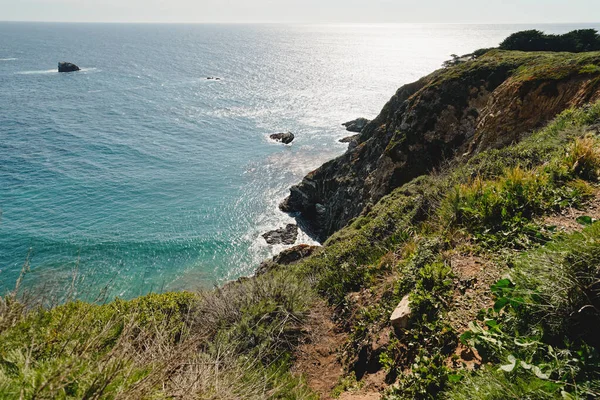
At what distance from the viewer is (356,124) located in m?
72.5

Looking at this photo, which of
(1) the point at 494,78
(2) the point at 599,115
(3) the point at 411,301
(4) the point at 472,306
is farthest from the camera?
(1) the point at 494,78

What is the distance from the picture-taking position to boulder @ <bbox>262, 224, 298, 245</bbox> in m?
37.0

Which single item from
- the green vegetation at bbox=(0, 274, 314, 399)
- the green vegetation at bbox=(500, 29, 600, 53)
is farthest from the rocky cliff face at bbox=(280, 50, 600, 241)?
the green vegetation at bbox=(0, 274, 314, 399)

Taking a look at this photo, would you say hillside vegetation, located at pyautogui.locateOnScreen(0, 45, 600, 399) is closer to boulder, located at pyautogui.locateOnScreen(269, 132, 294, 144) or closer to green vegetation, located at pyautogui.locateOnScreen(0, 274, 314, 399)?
green vegetation, located at pyautogui.locateOnScreen(0, 274, 314, 399)

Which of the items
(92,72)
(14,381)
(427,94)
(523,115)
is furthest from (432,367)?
(92,72)

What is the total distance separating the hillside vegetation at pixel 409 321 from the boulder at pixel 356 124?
2277 inches

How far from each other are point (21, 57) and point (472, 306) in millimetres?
193754

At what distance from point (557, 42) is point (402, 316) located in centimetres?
4714

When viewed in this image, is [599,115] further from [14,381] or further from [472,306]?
[14,381]

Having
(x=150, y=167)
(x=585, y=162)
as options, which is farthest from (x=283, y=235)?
(x=585, y=162)

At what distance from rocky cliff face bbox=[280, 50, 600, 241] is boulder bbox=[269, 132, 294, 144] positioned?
77.0 feet

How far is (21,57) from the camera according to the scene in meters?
142

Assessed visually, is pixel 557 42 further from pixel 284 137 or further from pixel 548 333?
pixel 548 333

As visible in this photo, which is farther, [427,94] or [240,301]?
[427,94]
